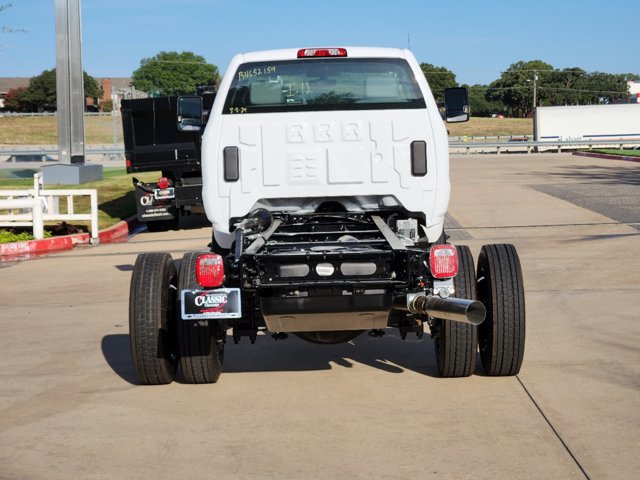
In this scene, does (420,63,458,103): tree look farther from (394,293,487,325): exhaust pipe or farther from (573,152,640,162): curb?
(394,293,487,325): exhaust pipe

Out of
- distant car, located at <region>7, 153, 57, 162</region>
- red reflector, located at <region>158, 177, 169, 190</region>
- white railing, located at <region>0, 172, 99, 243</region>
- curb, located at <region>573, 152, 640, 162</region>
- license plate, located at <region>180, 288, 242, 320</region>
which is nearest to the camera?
license plate, located at <region>180, 288, 242, 320</region>

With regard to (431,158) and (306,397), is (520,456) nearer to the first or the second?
(306,397)

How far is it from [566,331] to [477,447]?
3615 mm

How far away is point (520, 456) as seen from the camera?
220 inches

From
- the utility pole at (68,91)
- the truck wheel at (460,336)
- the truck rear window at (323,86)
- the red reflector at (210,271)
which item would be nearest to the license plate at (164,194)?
the utility pole at (68,91)

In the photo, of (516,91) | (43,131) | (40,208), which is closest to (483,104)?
(516,91)

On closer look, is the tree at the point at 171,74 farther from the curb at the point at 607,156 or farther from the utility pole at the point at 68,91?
the utility pole at the point at 68,91

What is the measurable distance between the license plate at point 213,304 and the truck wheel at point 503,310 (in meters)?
1.80

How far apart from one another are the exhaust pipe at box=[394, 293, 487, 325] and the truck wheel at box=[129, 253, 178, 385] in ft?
5.44

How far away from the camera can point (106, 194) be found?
85.7 ft

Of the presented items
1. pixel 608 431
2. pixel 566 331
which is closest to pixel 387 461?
pixel 608 431

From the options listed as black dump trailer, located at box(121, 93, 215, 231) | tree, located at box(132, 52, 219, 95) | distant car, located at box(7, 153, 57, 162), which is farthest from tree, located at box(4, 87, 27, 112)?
black dump trailer, located at box(121, 93, 215, 231)

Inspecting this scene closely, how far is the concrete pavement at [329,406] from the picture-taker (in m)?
5.57

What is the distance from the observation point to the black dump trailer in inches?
759
